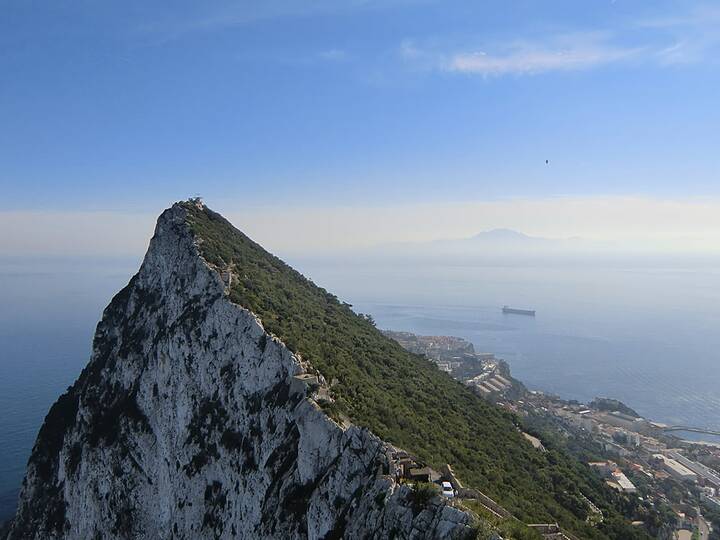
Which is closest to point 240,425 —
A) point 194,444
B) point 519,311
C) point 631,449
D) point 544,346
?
point 194,444

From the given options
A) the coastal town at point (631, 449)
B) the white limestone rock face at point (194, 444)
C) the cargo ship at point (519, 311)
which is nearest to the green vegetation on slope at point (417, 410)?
the coastal town at point (631, 449)

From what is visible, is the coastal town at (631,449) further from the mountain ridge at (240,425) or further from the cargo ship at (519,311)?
the cargo ship at (519,311)

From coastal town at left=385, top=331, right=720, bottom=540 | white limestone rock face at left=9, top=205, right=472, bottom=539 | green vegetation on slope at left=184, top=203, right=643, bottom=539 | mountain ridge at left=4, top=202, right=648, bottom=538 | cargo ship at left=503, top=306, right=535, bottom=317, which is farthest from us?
cargo ship at left=503, top=306, right=535, bottom=317

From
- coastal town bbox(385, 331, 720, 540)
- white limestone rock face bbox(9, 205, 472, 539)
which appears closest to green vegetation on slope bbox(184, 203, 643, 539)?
coastal town bbox(385, 331, 720, 540)

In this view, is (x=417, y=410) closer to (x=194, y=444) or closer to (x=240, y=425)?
(x=240, y=425)

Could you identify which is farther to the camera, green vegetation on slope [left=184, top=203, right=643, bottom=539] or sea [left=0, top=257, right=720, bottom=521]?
sea [left=0, top=257, right=720, bottom=521]

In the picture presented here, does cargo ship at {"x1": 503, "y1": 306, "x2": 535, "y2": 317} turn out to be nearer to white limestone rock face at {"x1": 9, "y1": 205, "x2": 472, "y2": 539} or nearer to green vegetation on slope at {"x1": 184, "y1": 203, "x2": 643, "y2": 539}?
green vegetation on slope at {"x1": 184, "y1": 203, "x2": 643, "y2": 539}

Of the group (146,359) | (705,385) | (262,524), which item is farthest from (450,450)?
(705,385)
